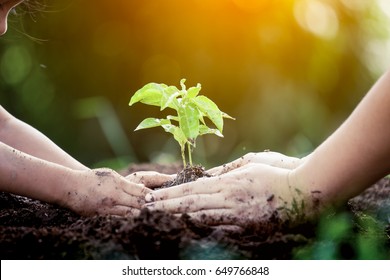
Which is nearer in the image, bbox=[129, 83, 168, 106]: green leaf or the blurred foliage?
the blurred foliage

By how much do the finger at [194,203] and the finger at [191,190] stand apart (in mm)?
28

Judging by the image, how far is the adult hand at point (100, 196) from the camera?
59.1 inches

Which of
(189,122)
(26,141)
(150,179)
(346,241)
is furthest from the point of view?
(26,141)

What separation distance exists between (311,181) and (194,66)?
2754 millimetres

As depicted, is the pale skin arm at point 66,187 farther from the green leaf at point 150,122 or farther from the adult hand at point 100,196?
the green leaf at point 150,122

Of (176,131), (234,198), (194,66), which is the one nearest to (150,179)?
(176,131)

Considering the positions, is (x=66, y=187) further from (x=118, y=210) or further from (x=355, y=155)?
(x=355, y=155)

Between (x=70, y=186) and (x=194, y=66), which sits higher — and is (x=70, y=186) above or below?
below

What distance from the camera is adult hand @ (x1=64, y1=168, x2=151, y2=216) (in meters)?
1.50

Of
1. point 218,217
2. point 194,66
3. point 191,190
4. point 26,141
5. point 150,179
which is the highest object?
point 194,66

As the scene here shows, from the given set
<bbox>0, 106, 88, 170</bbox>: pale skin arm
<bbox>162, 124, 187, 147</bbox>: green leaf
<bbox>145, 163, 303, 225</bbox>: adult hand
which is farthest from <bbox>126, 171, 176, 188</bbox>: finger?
<bbox>0, 106, 88, 170</bbox>: pale skin arm

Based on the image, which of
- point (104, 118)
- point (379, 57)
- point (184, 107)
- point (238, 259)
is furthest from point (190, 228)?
point (379, 57)

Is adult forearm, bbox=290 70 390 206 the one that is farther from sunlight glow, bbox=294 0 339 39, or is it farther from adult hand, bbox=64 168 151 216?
sunlight glow, bbox=294 0 339 39

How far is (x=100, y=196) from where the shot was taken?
1505 mm
